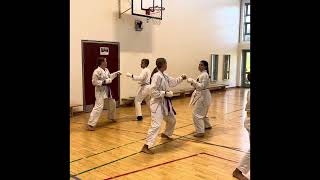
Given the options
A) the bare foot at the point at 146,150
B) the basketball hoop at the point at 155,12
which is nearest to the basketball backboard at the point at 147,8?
the basketball hoop at the point at 155,12

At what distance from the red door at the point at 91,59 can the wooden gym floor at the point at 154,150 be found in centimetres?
124

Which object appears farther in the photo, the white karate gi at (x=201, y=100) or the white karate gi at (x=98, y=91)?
the white karate gi at (x=98, y=91)

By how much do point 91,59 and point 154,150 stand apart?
463 cm

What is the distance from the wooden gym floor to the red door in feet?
4.07

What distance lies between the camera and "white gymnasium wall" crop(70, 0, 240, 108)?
336 inches

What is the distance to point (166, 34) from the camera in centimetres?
1130

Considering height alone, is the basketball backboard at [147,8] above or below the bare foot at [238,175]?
above

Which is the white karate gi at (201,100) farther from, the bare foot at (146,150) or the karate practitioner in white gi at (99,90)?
the karate practitioner in white gi at (99,90)

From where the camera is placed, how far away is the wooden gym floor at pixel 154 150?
4.09m
